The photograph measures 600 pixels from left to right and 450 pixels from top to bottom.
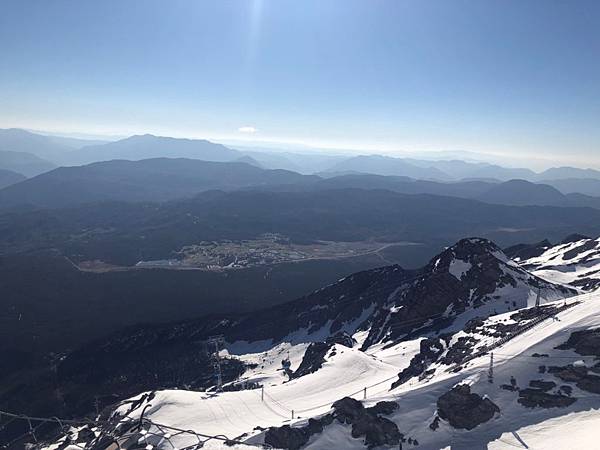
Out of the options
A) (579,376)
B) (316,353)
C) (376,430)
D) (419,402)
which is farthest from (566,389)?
(316,353)

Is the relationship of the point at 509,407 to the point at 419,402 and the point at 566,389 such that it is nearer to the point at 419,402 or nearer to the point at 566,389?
the point at 566,389

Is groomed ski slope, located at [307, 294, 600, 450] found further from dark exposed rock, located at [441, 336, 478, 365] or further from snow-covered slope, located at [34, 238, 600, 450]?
dark exposed rock, located at [441, 336, 478, 365]

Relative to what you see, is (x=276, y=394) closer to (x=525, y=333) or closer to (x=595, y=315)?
(x=525, y=333)

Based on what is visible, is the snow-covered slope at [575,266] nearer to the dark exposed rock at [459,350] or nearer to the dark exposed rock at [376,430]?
the dark exposed rock at [459,350]

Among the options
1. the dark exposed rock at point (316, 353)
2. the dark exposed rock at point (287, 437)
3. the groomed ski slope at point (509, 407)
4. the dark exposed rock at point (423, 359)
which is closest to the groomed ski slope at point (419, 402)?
the groomed ski slope at point (509, 407)

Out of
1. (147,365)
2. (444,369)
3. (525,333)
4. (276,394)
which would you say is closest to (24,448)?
(147,365)

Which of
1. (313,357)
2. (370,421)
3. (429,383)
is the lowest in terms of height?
(313,357)

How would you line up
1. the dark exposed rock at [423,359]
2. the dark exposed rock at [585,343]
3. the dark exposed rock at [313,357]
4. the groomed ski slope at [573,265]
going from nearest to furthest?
1. the dark exposed rock at [585,343]
2. the dark exposed rock at [423,359]
3. the dark exposed rock at [313,357]
4. the groomed ski slope at [573,265]
